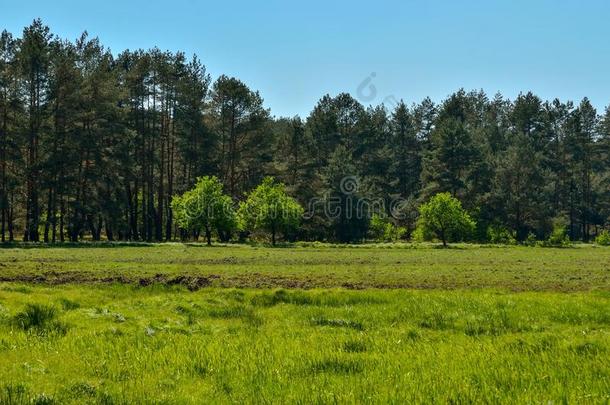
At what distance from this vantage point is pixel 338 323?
1553cm

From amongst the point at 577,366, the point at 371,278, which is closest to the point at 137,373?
the point at 577,366

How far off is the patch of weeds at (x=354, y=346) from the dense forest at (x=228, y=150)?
6232 centimetres

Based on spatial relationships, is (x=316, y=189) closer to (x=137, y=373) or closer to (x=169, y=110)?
(x=169, y=110)

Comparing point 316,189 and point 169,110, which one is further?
point 316,189

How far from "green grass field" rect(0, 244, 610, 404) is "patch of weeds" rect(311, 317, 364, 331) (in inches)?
2.3

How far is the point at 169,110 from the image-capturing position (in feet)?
268

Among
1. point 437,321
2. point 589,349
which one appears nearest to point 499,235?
point 437,321

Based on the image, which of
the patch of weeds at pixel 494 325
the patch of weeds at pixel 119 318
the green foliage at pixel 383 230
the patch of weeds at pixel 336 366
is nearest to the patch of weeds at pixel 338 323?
the patch of weeds at pixel 494 325

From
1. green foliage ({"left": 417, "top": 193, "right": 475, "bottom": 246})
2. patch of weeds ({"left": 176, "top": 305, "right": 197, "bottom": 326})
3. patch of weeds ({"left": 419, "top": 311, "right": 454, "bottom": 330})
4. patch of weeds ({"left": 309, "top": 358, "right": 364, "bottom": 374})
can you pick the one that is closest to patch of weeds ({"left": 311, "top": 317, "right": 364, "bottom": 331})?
patch of weeds ({"left": 419, "top": 311, "right": 454, "bottom": 330})

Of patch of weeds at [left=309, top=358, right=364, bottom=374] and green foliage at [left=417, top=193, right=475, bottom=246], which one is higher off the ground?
green foliage at [left=417, top=193, right=475, bottom=246]

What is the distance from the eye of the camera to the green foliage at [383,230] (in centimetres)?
9032

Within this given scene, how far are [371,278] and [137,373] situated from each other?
19.5 meters

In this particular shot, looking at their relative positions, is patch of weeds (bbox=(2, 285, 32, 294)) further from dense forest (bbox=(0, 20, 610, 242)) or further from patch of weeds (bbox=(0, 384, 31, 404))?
dense forest (bbox=(0, 20, 610, 242))

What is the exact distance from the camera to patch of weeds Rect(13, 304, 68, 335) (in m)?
13.6
